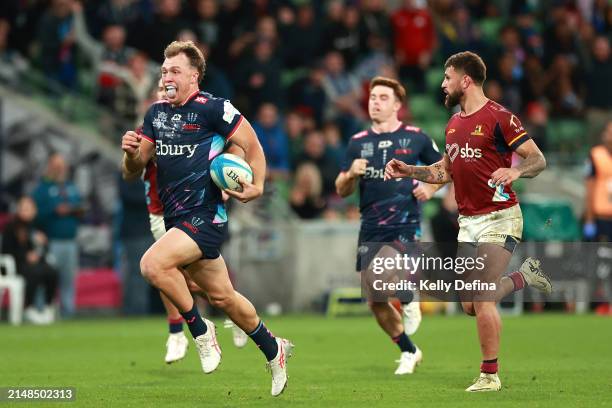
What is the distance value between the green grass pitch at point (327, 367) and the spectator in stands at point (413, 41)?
7.60 meters

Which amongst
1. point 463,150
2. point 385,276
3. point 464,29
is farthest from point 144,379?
point 464,29

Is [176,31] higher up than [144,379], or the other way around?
[176,31]

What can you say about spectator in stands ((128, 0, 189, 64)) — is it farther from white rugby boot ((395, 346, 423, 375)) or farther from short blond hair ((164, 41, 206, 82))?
short blond hair ((164, 41, 206, 82))

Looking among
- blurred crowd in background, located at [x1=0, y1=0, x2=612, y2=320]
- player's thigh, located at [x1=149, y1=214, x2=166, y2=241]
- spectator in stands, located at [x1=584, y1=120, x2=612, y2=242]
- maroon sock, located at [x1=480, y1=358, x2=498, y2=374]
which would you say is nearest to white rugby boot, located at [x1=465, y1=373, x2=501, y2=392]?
maroon sock, located at [x1=480, y1=358, x2=498, y2=374]

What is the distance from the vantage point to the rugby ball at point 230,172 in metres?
9.70

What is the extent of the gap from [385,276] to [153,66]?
10.1 m

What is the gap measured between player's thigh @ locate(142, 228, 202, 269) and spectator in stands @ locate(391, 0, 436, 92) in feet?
52.9

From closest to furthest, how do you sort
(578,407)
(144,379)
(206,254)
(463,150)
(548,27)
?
(578,407) → (206,254) → (463,150) → (144,379) → (548,27)

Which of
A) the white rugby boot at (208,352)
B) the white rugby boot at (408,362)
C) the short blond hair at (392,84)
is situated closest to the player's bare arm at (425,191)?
the short blond hair at (392,84)

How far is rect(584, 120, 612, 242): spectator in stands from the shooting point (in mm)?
20000

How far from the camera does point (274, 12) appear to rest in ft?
82.0

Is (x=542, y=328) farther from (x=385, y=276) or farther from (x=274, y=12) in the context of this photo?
(x=274, y=12)

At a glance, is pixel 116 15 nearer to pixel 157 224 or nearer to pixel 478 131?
pixel 157 224

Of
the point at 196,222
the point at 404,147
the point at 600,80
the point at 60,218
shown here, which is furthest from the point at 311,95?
the point at 196,222
